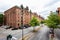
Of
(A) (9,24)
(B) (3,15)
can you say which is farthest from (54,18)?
(B) (3,15)

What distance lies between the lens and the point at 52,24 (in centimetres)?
5422

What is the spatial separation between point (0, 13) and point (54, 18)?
92.2 ft

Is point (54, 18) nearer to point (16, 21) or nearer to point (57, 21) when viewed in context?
point (57, 21)

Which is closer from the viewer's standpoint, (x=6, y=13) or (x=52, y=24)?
(x=52, y=24)

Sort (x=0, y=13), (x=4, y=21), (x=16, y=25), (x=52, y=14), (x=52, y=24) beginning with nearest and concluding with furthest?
(x=52, y=24), (x=52, y=14), (x=4, y=21), (x=0, y=13), (x=16, y=25)

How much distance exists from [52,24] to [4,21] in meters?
22.7

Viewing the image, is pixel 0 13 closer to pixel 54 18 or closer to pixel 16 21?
pixel 16 21

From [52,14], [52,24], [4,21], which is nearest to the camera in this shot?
[52,24]

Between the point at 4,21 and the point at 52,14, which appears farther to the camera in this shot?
the point at 4,21

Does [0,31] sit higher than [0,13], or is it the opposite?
[0,13]

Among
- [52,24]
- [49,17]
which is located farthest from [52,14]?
[52,24]

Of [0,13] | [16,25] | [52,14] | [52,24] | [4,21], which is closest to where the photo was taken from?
[52,24]

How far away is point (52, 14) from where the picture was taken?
58.0m

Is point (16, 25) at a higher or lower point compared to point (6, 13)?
lower
